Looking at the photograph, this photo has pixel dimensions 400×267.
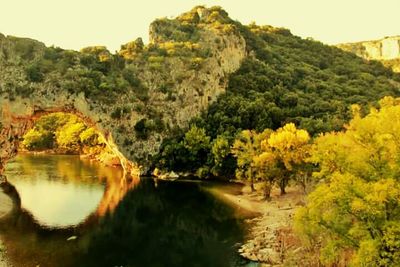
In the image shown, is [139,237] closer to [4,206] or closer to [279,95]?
[4,206]

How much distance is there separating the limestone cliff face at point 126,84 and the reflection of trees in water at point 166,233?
92.1ft

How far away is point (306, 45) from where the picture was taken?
17200 centimetres

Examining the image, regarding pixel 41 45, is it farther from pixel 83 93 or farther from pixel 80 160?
pixel 80 160

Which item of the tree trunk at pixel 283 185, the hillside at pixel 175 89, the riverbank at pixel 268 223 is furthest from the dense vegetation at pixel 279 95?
the tree trunk at pixel 283 185

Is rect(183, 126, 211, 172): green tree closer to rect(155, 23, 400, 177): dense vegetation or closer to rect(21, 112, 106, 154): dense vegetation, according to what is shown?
rect(155, 23, 400, 177): dense vegetation

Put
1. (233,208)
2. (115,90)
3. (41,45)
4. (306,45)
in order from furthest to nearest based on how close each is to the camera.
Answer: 1. (306,45)
2. (115,90)
3. (41,45)
4. (233,208)

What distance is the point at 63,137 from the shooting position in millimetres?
146625

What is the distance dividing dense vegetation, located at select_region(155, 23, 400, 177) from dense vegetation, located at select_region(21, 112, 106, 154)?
135 ft

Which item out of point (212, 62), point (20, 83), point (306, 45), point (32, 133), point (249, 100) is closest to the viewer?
point (20, 83)

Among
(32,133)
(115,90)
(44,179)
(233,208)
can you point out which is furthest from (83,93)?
(32,133)

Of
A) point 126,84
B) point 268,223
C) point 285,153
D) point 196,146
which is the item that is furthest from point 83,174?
point 268,223

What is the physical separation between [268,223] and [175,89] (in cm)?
6124

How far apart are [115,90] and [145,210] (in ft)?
140

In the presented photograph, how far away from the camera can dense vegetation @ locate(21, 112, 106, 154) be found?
136 m
